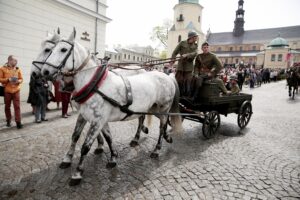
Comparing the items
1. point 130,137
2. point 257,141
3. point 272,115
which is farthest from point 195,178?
point 272,115

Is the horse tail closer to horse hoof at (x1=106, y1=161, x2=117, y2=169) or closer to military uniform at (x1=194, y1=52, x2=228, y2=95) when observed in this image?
military uniform at (x1=194, y1=52, x2=228, y2=95)

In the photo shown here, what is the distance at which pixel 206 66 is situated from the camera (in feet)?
18.7

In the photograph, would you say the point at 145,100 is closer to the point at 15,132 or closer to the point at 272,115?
the point at 15,132

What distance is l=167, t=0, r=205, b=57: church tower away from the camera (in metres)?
46.2

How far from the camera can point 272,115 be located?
933 cm

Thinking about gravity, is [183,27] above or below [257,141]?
above

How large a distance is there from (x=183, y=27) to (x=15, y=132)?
46811 mm

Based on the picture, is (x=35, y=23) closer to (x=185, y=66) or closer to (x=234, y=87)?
(x=185, y=66)

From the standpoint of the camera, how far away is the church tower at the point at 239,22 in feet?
218

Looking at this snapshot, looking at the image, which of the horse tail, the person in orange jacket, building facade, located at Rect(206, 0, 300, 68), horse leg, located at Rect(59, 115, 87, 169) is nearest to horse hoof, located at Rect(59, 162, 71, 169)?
horse leg, located at Rect(59, 115, 87, 169)

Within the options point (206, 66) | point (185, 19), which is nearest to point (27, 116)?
point (206, 66)

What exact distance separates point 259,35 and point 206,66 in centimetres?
8224

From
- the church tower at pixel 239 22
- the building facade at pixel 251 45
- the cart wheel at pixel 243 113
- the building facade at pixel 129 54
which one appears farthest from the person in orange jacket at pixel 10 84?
the church tower at pixel 239 22

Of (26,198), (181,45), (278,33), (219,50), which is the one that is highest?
(278,33)
